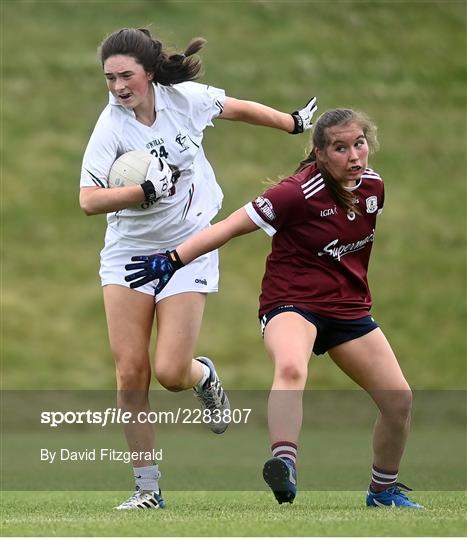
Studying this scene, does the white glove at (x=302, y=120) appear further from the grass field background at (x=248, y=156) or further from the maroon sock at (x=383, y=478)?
the grass field background at (x=248, y=156)

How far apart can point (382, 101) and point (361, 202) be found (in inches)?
675

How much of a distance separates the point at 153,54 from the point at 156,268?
1238 mm

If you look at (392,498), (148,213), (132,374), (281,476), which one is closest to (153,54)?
(148,213)

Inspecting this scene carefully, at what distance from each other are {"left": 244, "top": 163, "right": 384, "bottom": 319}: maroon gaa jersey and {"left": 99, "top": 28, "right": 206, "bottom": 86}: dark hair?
1.00 m

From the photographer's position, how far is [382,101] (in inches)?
914

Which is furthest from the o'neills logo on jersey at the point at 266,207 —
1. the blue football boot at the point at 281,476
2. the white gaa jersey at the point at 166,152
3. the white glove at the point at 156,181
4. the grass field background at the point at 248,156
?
the grass field background at the point at 248,156

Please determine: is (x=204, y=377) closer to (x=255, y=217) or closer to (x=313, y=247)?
(x=313, y=247)

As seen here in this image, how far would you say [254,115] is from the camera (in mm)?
7246

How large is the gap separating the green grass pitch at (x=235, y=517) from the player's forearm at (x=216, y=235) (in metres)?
1.24

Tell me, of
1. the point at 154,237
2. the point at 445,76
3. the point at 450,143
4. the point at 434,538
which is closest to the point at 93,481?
the point at 154,237

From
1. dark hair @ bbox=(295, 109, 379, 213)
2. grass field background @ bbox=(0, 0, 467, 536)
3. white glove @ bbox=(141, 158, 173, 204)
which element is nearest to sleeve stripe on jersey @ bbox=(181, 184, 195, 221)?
white glove @ bbox=(141, 158, 173, 204)

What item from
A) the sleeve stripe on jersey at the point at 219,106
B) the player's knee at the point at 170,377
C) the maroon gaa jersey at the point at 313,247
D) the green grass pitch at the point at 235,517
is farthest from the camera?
the sleeve stripe on jersey at the point at 219,106

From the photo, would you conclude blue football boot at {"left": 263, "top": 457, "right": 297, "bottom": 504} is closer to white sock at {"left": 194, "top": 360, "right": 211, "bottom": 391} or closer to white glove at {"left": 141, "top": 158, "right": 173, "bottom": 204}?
white glove at {"left": 141, "top": 158, "right": 173, "bottom": 204}

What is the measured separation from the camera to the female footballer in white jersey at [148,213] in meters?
6.60
